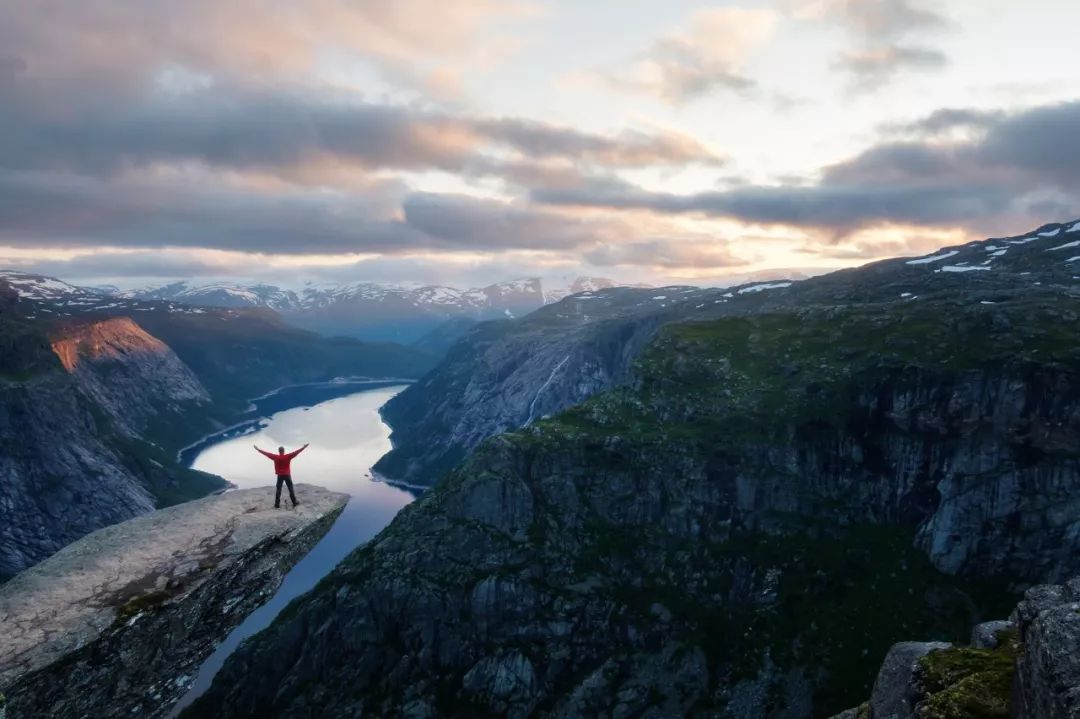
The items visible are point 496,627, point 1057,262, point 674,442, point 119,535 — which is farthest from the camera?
point 1057,262

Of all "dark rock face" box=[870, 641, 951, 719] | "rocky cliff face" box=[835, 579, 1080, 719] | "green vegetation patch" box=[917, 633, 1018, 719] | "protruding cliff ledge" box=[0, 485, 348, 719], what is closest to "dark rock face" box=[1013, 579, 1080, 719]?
"rocky cliff face" box=[835, 579, 1080, 719]

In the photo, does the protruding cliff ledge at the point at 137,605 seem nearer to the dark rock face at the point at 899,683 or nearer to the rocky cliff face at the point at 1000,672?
the rocky cliff face at the point at 1000,672

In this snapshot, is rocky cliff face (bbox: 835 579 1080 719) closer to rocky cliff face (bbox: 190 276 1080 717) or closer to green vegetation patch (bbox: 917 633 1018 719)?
green vegetation patch (bbox: 917 633 1018 719)

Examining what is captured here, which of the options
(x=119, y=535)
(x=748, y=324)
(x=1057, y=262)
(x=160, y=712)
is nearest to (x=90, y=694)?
(x=160, y=712)

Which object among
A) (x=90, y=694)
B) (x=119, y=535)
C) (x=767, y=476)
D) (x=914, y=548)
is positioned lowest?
(x=914, y=548)

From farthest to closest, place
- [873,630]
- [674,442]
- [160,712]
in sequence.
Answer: [674,442] → [873,630] → [160,712]

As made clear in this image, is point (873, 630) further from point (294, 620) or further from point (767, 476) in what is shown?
point (294, 620)

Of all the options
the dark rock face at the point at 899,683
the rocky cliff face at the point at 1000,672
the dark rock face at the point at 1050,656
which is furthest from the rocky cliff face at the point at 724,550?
the dark rock face at the point at 1050,656
